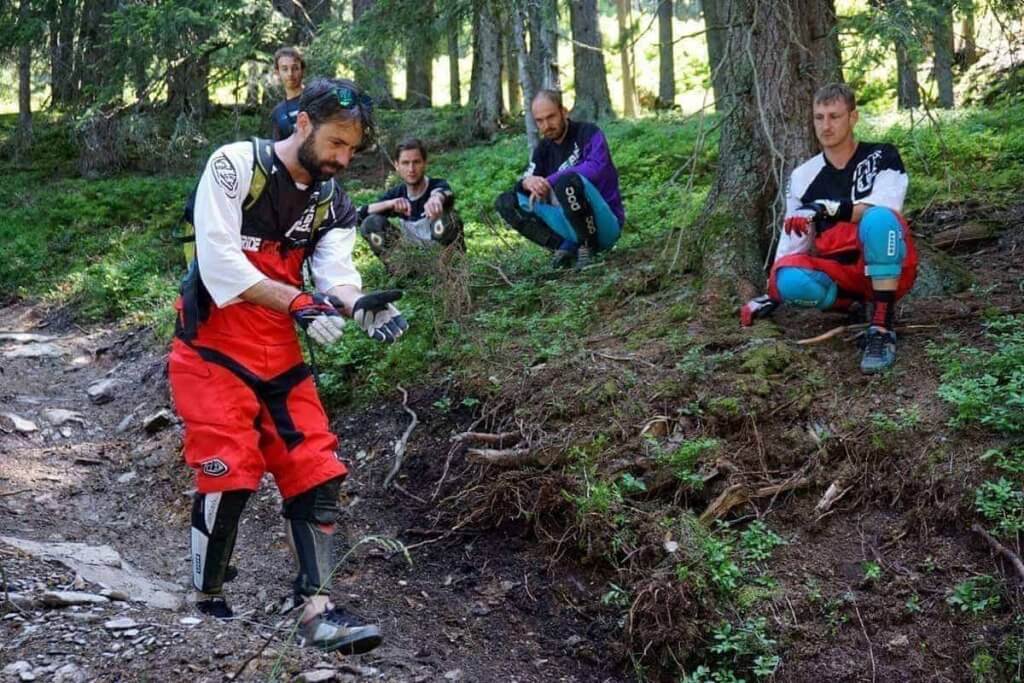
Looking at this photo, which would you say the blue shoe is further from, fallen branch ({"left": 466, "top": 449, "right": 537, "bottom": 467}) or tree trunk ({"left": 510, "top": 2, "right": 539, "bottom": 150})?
tree trunk ({"left": 510, "top": 2, "right": 539, "bottom": 150})

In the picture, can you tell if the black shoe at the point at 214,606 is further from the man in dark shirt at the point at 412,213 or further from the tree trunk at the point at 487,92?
the tree trunk at the point at 487,92

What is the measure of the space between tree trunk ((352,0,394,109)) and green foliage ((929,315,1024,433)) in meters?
5.83

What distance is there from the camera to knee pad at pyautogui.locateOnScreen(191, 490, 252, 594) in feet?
11.9

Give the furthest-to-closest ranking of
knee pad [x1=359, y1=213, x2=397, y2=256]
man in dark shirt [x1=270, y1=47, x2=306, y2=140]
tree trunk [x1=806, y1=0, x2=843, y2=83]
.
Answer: knee pad [x1=359, y1=213, x2=397, y2=256], man in dark shirt [x1=270, y1=47, x2=306, y2=140], tree trunk [x1=806, y1=0, x2=843, y2=83]

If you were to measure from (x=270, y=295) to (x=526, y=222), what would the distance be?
4.35 m

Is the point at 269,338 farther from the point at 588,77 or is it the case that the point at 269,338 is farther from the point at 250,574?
the point at 588,77

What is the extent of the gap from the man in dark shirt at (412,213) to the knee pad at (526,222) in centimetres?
39

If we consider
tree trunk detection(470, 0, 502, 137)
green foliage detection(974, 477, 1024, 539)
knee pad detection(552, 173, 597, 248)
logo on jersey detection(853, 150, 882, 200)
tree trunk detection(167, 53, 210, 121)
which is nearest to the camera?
green foliage detection(974, 477, 1024, 539)

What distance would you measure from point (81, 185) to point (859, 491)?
13.1 metres

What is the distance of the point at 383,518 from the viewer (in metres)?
5.33

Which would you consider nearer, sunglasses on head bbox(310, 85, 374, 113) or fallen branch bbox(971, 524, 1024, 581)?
sunglasses on head bbox(310, 85, 374, 113)

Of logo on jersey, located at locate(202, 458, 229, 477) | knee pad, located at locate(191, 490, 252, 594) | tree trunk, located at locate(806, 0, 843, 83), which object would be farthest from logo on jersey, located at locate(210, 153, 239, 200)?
tree trunk, located at locate(806, 0, 843, 83)

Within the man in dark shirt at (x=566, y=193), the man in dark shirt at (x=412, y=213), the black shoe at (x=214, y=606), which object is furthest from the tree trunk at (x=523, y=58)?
the black shoe at (x=214, y=606)

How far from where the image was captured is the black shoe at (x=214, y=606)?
12.4 ft
